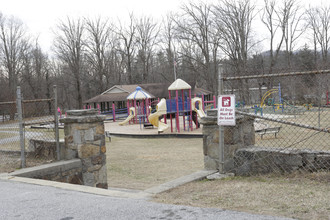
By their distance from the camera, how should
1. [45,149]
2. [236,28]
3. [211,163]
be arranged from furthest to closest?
[236,28]
[45,149]
[211,163]

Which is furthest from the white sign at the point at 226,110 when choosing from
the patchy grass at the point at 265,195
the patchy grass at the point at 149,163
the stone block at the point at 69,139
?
the stone block at the point at 69,139

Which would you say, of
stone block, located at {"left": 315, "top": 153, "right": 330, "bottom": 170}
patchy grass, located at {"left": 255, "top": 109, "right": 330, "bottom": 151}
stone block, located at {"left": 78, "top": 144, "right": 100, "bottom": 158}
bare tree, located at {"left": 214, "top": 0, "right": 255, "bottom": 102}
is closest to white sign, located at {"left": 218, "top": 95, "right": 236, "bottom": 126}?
stone block, located at {"left": 315, "top": 153, "right": 330, "bottom": 170}

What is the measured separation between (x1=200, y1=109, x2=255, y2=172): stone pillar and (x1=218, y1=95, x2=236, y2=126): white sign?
0.43m

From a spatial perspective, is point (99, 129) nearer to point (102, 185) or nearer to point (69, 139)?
point (69, 139)

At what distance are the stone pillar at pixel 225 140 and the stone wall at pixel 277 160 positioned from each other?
13cm

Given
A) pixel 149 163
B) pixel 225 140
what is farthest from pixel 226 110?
pixel 149 163

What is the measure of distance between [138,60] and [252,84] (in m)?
49.2

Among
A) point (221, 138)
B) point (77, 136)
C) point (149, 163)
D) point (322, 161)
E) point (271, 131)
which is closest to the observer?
point (322, 161)

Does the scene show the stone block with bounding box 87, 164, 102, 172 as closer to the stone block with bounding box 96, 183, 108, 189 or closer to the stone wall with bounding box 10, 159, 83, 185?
the stone wall with bounding box 10, 159, 83, 185

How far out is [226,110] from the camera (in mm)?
4984

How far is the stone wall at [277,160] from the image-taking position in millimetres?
4840

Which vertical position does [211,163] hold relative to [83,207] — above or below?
above

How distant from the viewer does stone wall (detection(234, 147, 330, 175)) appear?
4.84 metres

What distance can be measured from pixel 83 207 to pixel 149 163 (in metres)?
5.90
